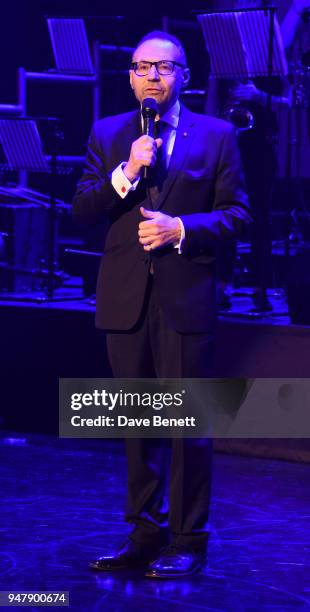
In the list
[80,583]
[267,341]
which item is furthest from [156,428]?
[267,341]

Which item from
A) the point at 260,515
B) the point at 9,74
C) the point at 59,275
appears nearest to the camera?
the point at 260,515

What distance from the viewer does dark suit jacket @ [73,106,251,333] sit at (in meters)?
3.91

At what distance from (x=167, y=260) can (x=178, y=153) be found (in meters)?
0.37

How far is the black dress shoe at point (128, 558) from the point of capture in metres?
4.11

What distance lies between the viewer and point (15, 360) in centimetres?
665

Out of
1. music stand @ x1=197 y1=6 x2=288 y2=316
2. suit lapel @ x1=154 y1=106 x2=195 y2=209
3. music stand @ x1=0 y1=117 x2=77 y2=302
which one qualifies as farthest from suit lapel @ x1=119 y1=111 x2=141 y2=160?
music stand @ x1=0 y1=117 x2=77 y2=302

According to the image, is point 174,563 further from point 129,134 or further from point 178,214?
point 129,134

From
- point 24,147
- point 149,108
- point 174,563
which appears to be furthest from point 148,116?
point 24,147

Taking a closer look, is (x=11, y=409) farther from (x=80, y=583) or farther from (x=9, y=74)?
(x=9, y=74)

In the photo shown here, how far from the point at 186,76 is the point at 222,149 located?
0.90 ft

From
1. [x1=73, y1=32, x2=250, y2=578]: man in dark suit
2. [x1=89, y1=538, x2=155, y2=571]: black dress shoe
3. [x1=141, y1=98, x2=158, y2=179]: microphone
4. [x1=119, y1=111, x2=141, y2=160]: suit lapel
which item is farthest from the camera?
[x1=89, y1=538, x2=155, y2=571]: black dress shoe

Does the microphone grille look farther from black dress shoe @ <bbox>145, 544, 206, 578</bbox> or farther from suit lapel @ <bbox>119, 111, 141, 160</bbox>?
black dress shoe @ <bbox>145, 544, 206, 578</bbox>

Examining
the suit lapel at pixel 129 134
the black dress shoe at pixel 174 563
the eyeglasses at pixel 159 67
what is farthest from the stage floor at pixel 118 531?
the eyeglasses at pixel 159 67

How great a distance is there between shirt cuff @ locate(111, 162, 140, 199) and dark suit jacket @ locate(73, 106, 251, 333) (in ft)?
0.16
